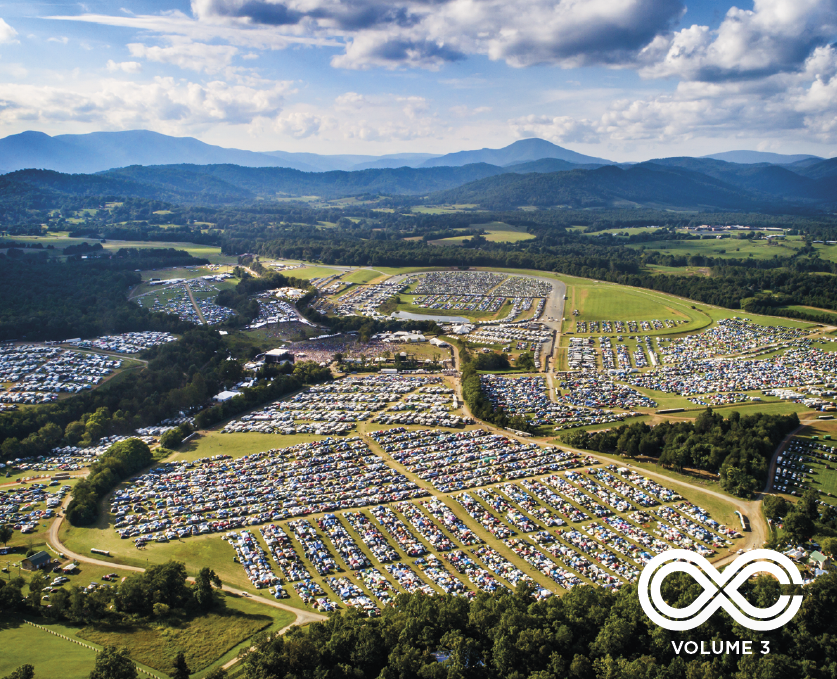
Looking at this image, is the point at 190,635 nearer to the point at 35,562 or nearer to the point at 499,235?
the point at 35,562

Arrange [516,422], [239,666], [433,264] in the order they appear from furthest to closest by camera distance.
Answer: [433,264] → [516,422] → [239,666]

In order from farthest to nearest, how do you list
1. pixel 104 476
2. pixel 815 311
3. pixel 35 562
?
1. pixel 815 311
2. pixel 104 476
3. pixel 35 562

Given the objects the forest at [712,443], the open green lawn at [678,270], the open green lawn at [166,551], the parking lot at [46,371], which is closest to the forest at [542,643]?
the open green lawn at [166,551]

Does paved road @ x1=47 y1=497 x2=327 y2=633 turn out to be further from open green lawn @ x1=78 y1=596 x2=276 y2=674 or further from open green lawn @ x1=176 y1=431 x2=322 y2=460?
open green lawn @ x1=176 y1=431 x2=322 y2=460

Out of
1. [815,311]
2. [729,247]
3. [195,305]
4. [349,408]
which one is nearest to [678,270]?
[729,247]

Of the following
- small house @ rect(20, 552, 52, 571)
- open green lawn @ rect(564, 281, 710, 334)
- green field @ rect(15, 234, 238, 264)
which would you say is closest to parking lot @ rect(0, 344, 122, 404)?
small house @ rect(20, 552, 52, 571)

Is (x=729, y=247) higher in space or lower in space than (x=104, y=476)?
higher

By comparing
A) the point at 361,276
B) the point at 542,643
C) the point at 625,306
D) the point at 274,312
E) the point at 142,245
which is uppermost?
the point at 142,245

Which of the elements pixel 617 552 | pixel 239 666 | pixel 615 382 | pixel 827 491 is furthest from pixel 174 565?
pixel 615 382

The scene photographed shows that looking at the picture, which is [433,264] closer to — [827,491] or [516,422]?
[516,422]
